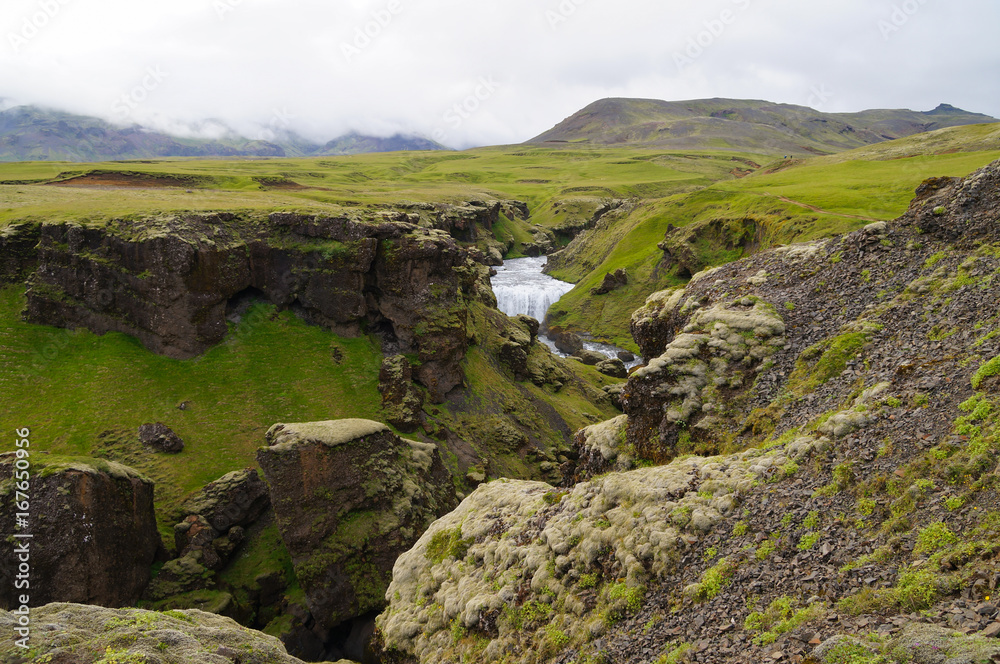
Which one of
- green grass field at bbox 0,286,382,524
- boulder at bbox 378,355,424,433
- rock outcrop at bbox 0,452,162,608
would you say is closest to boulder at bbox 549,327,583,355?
boulder at bbox 378,355,424,433

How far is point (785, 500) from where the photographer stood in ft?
45.6

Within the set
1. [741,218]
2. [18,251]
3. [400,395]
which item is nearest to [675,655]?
[400,395]

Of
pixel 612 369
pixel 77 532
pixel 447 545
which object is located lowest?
pixel 77 532

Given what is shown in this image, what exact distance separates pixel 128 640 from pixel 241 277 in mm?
41862

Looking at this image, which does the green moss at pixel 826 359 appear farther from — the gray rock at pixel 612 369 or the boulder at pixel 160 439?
the gray rock at pixel 612 369

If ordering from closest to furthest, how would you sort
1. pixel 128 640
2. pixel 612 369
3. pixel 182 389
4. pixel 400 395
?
pixel 128 640, pixel 182 389, pixel 400 395, pixel 612 369

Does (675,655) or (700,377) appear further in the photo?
(700,377)

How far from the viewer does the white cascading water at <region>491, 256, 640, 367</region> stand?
301 feet

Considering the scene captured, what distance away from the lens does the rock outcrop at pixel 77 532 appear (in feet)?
86.5

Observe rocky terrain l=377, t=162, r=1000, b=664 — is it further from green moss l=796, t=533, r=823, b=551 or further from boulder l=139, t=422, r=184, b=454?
boulder l=139, t=422, r=184, b=454

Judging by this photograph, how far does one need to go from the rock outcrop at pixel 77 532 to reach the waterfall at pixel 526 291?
67077 millimetres

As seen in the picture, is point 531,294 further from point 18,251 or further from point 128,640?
point 128,640

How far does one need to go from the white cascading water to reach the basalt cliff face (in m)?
38.6

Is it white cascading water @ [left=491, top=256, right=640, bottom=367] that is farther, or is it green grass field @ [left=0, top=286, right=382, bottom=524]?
white cascading water @ [left=491, top=256, right=640, bottom=367]
